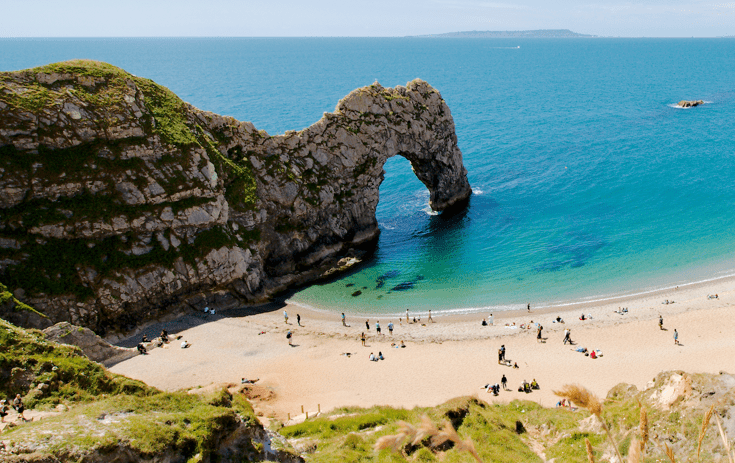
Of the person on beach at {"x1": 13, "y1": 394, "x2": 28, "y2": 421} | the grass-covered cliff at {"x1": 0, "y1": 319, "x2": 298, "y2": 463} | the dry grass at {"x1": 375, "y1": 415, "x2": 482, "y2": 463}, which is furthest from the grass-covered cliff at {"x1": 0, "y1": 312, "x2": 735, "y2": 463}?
the dry grass at {"x1": 375, "y1": 415, "x2": 482, "y2": 463}

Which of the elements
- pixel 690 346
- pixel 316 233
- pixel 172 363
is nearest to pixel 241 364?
pixel 172 363

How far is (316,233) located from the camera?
4875 cm

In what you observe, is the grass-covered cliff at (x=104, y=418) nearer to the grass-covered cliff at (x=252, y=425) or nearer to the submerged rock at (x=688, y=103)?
the grass-covered cliff at (x=252, y=425)

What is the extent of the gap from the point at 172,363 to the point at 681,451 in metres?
30.8

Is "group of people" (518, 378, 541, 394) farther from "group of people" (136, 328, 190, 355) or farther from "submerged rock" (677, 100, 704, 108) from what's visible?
"submerged rock" (677, 100, 704, 108)

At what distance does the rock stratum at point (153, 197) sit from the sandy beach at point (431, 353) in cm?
450

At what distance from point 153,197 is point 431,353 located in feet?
88.4

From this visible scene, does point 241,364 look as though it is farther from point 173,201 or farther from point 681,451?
point 681,451

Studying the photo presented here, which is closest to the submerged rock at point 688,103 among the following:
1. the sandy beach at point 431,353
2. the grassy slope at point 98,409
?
the sandy beach at point 431,353

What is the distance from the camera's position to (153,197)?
38812mm

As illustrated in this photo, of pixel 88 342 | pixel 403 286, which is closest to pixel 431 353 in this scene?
pixel 403 286

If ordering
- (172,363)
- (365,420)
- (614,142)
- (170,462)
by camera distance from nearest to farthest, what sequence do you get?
(170,462), (365,420), (172,363), (614,142)

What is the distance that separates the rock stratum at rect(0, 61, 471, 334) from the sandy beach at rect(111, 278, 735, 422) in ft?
14.8

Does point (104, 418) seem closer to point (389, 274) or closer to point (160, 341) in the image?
point (160, 341)
